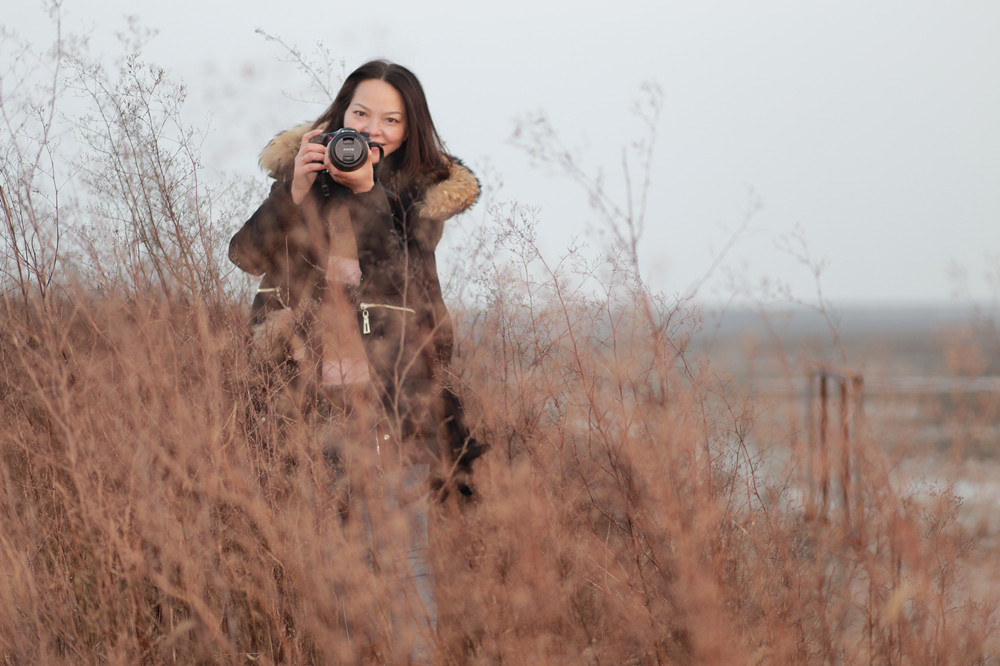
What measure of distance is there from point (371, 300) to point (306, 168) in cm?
32

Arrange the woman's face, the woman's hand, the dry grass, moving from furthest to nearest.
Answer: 1. the woman's face
2. the woman's hand
3. the dry grass

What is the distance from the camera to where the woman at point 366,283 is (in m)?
1.77

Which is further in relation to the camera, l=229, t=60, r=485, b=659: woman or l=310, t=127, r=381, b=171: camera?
l=310, t=127, r=381, b=171: camera

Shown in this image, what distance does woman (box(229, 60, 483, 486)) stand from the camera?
177cm

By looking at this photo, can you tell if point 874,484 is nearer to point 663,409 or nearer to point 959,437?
point 959,437

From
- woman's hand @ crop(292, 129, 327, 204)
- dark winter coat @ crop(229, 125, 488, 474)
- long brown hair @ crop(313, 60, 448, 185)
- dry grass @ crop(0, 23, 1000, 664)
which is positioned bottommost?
dry grass @ crop(0, 23, 1000, 664)

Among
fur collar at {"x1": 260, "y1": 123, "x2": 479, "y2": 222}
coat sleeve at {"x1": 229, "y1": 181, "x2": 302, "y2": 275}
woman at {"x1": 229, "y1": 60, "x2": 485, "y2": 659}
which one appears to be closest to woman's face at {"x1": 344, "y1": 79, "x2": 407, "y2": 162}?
Result: woman at {"x1": 229, "y1": 60, "x2": 485, "y2": 659}

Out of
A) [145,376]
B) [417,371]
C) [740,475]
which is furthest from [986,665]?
[145,376]

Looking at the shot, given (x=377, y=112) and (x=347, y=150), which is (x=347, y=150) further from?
(x=377, y=112)

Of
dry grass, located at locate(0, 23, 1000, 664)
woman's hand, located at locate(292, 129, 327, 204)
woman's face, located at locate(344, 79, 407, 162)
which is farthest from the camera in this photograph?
woman's face, located at locate(344, 79, 407, 162)

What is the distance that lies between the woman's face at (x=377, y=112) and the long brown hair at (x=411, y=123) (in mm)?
19

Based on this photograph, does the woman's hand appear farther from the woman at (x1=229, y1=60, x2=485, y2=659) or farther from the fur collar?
the fur collar

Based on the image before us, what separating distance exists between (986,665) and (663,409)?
36.1 inches

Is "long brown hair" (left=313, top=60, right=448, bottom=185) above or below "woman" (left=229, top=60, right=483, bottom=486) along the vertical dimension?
above
